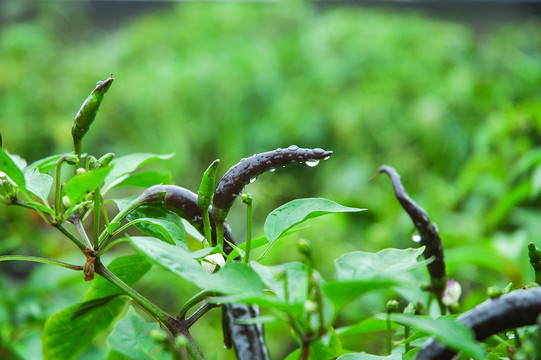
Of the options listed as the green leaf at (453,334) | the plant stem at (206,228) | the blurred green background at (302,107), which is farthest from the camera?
the blurred green background at (302,107)

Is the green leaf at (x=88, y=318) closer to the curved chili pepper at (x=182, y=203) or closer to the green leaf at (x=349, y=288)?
the curved chili pepper at (x=182, y=203)

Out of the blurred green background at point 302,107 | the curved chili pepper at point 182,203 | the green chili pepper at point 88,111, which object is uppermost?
the green chili pepper at point 88,111

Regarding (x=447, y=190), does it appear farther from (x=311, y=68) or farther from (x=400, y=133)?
(x=311, y=68)

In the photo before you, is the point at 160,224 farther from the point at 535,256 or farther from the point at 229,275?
the point at 535,256

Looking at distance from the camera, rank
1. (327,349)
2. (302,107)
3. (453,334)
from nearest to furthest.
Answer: (453,334)
(327,349)
(302,107)

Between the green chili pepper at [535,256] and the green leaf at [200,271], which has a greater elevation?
the green leaf at [200,271]

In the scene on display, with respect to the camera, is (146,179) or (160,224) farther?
(146,179)

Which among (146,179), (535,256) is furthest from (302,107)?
(535,256)

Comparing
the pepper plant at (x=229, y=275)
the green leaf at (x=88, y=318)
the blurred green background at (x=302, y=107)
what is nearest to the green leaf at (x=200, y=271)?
the pepper plant at (x=229, y=275)
